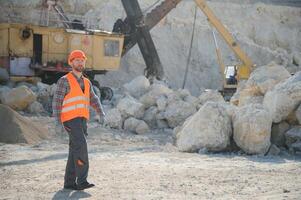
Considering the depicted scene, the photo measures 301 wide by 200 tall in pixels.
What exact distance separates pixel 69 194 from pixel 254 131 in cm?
378

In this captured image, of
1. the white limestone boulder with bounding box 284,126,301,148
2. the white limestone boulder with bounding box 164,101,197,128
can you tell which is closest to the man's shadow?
the white limestone boulder with bounding box 284,126,301,148

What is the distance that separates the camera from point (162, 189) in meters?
5.41

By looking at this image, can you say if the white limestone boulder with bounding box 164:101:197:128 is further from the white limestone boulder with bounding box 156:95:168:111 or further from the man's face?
the man's face

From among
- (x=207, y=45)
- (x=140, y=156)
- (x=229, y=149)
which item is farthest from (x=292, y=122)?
(x=207, y=45)

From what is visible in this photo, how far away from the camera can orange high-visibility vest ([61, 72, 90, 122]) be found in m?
5.50

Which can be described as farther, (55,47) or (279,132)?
(55,47)

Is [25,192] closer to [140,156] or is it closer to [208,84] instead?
[140,156]

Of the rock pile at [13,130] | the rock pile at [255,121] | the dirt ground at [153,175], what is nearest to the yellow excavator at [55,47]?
the rock pile at [13,130]

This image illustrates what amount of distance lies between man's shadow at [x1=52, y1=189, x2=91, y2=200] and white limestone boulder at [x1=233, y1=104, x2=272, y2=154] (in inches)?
144

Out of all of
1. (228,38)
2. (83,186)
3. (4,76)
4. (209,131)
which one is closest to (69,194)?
(83,186)

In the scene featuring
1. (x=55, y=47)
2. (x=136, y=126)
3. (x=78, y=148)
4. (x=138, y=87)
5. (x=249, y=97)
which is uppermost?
(x=55, y=47)

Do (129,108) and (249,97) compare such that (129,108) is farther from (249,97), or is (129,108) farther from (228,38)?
(228,38)

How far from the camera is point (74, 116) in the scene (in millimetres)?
5492

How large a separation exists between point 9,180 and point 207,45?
81.9 feet
